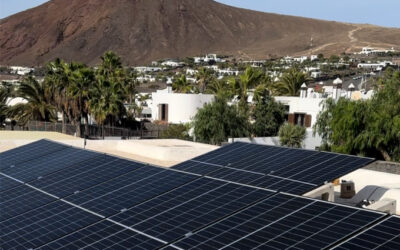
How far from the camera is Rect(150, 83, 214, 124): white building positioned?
53.0 meters

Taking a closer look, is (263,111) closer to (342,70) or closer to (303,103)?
(303,103)

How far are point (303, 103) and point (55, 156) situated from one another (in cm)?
3322

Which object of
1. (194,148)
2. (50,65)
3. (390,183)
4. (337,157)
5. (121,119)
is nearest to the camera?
(337,157)

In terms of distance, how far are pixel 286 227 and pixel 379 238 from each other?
5.89 ft

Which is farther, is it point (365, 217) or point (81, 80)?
point (81, 80)

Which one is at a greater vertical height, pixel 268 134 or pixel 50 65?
pixel 50 65

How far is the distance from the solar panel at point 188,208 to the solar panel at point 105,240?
0.27 meters

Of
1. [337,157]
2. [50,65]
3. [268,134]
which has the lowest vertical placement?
[268,134]

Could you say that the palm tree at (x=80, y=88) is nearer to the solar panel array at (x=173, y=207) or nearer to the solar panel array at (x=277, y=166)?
the solar panel array at (x=173, y=207)

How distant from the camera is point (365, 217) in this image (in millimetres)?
9609

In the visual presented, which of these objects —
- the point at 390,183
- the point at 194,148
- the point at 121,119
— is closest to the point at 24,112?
the point at 121,119

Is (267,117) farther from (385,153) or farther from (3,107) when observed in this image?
(3,107)

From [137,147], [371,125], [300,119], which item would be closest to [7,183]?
[137,147]

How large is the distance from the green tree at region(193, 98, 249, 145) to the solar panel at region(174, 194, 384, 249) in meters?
30.7
